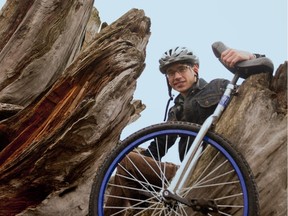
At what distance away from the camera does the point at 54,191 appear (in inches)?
256

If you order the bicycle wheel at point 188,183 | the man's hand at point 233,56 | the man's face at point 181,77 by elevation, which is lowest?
the bicycle wheel at point 188,183

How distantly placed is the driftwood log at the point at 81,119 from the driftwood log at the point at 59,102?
0.05ft

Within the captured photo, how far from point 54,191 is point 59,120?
124cm

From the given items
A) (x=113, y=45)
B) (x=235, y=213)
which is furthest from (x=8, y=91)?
(x=235, y=213)

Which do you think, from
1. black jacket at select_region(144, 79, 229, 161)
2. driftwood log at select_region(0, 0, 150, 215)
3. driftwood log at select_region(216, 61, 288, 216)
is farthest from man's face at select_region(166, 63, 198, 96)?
driftwood log at select_region(0, 0, 150, 215)

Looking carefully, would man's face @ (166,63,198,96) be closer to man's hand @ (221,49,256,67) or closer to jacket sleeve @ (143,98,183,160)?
jacket sleeve @ (143,98,183,160)

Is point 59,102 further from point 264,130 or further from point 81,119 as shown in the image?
point 264,130

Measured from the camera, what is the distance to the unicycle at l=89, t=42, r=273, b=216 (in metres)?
4.71

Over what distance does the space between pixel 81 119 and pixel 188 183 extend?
2.08 metres

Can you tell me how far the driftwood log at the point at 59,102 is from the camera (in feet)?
21.3

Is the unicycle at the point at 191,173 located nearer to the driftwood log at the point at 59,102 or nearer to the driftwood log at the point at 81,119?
the driftwood log at the point at 81,119

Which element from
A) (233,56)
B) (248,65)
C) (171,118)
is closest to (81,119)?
(171,118)

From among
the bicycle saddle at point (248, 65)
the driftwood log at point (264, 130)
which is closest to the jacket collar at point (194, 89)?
the driftwood log at point (264, 130)

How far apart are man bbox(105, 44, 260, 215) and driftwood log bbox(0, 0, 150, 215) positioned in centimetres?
105
